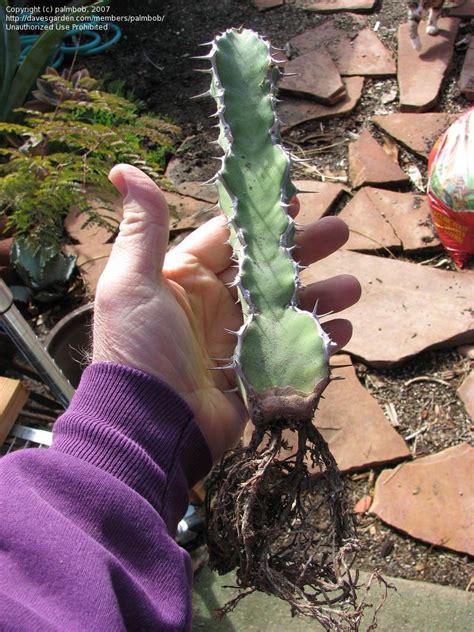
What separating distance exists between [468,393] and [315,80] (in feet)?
6.65

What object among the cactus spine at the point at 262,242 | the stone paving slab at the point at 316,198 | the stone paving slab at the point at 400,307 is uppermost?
the cactus spine at the point at 262,242

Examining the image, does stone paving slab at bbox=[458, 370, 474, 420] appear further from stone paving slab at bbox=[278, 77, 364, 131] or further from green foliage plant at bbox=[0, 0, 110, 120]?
green foliage plant at bbox=[0, 0, 110, 120]

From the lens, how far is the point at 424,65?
11.5 ft

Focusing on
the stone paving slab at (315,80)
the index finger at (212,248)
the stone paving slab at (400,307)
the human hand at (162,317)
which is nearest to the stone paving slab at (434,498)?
the stone paving slab at (400,307)

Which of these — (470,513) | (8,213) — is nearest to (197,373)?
(470,513)

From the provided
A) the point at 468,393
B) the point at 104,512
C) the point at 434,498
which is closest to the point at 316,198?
the point at 468,393

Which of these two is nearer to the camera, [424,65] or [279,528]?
[279,528]

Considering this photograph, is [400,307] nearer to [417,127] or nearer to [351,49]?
[417,127]

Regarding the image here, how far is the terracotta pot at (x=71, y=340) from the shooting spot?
229 centimetres

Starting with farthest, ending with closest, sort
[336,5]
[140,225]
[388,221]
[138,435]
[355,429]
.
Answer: [336,5] → [388,221] → [355,429] → [140,225] → [138,435]

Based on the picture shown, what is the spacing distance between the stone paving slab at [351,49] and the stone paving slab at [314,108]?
165 millimetres

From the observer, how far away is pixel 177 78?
3.71 m

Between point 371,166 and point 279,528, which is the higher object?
point 279,528

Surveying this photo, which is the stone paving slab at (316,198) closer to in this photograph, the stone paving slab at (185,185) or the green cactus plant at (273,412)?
the stone paving slab at (185,185)
